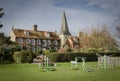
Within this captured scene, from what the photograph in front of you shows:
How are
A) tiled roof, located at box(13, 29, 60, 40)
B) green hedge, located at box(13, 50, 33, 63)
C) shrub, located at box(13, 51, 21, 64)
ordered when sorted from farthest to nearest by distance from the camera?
tiled roof, located at box(13, 29, 60, 40) → shrub, located at box(13, 51, 21, 64) → green hedge, located at box(13, 50, 33, 63)

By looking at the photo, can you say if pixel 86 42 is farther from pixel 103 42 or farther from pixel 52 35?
pixel 52 35

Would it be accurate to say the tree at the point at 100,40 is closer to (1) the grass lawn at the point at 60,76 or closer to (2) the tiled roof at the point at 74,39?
(2) the tiled roof at the point at 74,39

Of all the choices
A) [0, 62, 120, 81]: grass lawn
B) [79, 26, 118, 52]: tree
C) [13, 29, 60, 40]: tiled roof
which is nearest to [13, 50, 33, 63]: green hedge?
[0, 62, 120, 81]: grass lawn

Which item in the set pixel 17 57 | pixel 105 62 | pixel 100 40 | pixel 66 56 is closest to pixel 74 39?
pixel 100 40

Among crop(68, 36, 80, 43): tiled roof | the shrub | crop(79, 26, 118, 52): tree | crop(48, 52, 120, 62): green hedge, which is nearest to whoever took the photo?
the shrub

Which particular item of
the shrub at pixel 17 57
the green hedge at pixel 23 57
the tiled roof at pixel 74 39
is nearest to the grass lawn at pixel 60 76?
the green hedge at pixel 23 57

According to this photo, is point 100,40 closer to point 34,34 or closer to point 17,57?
point 34,34

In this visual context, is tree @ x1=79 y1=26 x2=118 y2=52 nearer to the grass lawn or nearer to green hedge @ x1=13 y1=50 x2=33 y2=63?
green hedge @ x1=13 y1=50 x2=33 y2=63

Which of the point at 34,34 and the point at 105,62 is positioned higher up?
the point at 34,34

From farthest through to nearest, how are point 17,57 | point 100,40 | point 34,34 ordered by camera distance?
1. point 34,34
2. point 100,40
3. point 17,57

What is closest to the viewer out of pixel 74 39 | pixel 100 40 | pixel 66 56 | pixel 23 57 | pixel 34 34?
pixel 23 57

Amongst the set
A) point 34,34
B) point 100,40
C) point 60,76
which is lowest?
point 60,76

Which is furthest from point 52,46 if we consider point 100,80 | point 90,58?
point 100,80

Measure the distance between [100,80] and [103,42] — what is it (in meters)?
57.8
